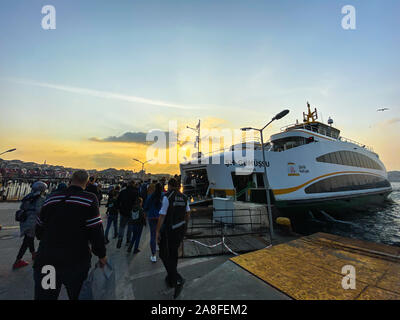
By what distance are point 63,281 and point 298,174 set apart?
14.2m

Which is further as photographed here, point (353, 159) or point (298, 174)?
point (353, 159)

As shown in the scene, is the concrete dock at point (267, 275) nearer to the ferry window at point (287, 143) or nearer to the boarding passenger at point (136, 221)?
the boarding passenger at point (136, 221)

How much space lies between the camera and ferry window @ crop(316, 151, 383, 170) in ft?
48.8

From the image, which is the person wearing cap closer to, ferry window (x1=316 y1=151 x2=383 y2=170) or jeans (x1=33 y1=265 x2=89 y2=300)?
jeans (x1=33 y1=265 x2=89 y2=300)

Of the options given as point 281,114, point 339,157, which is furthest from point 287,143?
point 281,114

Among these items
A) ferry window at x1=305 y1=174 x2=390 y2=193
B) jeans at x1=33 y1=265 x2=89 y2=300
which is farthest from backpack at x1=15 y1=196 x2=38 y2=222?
ferry window at x1=305 y1=174 x2=390 y2=193

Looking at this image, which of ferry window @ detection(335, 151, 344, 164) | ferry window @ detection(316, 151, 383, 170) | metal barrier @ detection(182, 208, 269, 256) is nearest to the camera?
metal barrier @ detection(182, 208, 269, 256)

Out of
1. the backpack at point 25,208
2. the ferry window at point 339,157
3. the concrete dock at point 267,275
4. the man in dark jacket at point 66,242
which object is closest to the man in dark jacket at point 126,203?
the concrete dock at point 267,275

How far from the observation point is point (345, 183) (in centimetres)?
1617

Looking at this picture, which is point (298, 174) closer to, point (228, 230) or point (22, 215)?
point (228, 230)

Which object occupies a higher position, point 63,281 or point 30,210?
point 30,210

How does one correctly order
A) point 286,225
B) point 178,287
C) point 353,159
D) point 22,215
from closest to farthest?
point 178,287 → point 22,215 → point 286,225 → point 353,159

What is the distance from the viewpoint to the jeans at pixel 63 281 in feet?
6.30
